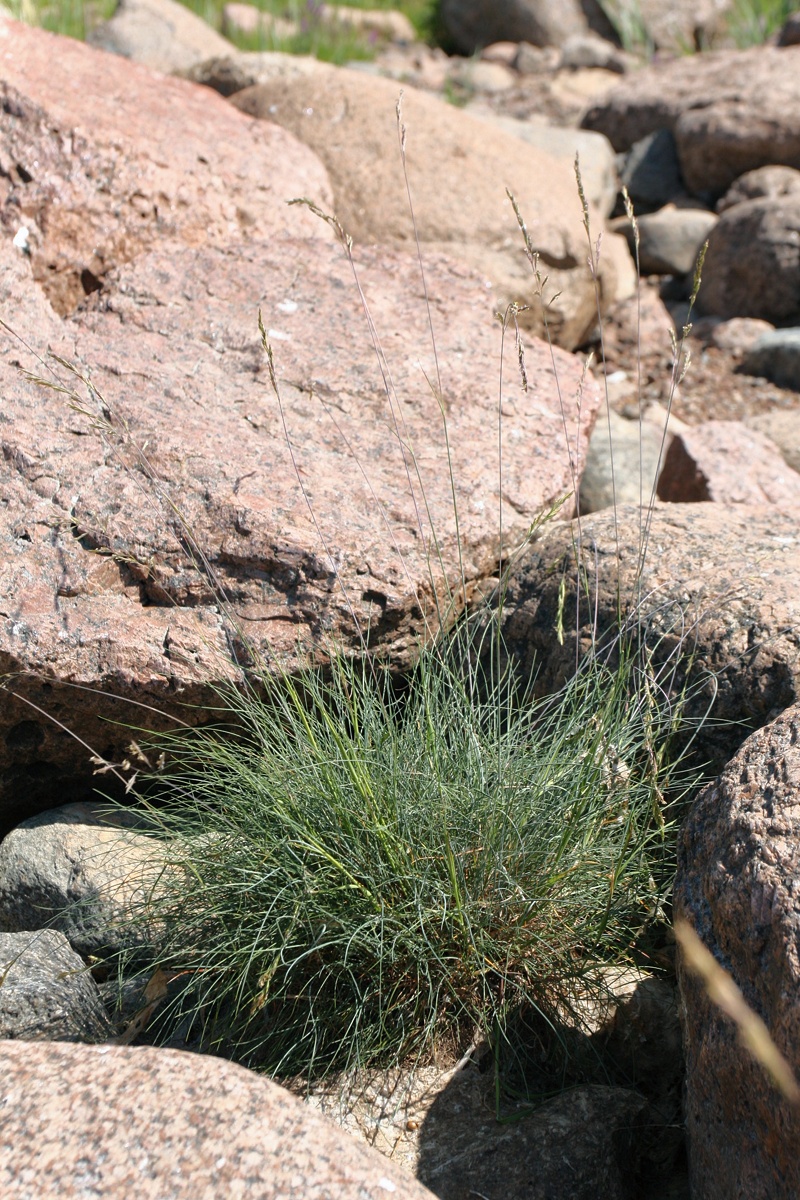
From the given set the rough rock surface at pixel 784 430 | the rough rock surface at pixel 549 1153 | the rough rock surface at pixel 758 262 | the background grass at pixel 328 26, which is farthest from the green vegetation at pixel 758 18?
the rough rock surface at pixel 549 1153

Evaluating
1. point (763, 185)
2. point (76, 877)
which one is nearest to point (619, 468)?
point (76, 877)

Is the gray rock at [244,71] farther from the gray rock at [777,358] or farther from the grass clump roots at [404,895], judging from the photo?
the grass clump roots at [404,895]

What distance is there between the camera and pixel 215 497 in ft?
9.12

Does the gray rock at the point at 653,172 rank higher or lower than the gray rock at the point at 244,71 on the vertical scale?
lower

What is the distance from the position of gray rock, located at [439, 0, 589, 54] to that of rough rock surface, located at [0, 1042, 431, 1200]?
37.6 ft

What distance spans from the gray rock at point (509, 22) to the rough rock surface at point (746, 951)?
10913 millimetres

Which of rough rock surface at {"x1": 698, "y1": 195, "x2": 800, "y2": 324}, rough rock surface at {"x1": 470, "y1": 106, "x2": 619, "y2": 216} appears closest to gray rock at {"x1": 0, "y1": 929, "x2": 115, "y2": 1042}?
rough rock surface at {"x1": 698, "y1": 195, "x2": 800, "y2": 324}

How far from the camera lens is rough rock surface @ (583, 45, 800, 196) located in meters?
7.07

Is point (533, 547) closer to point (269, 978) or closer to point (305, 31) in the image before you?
point (269, 978)

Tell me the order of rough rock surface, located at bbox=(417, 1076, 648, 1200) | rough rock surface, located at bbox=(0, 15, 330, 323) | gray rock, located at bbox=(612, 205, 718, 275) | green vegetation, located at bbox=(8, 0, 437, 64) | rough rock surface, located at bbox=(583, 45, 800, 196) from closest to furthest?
rough rock surface, located at bbox=(417, 1076, 648, 1200) < rough rock surface, located at bbox=(0, 15, 330, 323) < gray rock, located at bbox=(612, 205, 718, 275) < rough rock surface, located at bbox=(583, 45, 800, 196) < green vegetation, located at bbox=(8, 0, 437, 64)

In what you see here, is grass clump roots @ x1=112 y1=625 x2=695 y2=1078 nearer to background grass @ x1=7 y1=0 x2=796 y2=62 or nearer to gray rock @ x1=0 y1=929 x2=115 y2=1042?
gray rock @ x1=0 y1=929 x2=115 y2=1042

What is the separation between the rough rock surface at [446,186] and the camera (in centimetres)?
462

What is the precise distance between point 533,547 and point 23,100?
234 cm

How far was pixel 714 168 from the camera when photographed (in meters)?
7.31
